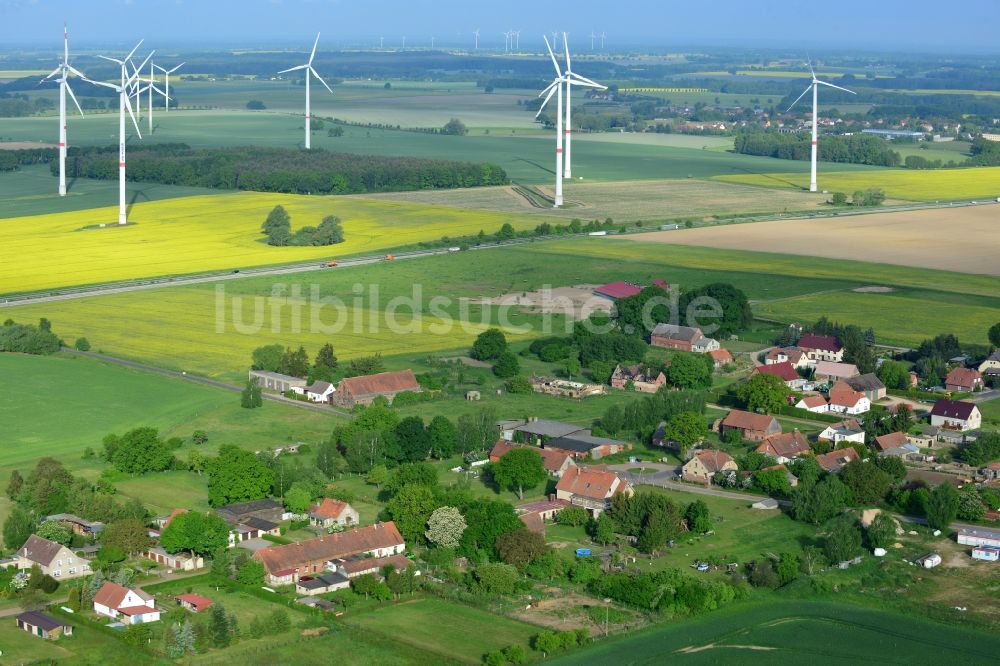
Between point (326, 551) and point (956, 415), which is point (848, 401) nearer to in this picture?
point (956, 415)

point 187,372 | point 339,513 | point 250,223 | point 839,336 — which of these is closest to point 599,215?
point 250,223

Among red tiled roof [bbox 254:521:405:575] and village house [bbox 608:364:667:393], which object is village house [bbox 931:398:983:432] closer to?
village house [bbox 608:364:667:393]

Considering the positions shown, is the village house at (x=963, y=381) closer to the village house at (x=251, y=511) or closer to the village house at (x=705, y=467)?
the village house at (x=705, y=467)

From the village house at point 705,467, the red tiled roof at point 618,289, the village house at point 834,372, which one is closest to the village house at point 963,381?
the village house at point 834,372

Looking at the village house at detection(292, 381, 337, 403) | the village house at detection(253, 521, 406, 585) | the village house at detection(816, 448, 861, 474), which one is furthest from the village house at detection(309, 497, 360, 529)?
the village house at detection(816, 448, 861, 474)

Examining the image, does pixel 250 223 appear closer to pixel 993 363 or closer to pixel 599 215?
pixel 599 215

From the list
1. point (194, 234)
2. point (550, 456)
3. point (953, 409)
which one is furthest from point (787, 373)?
point (194, 234)
